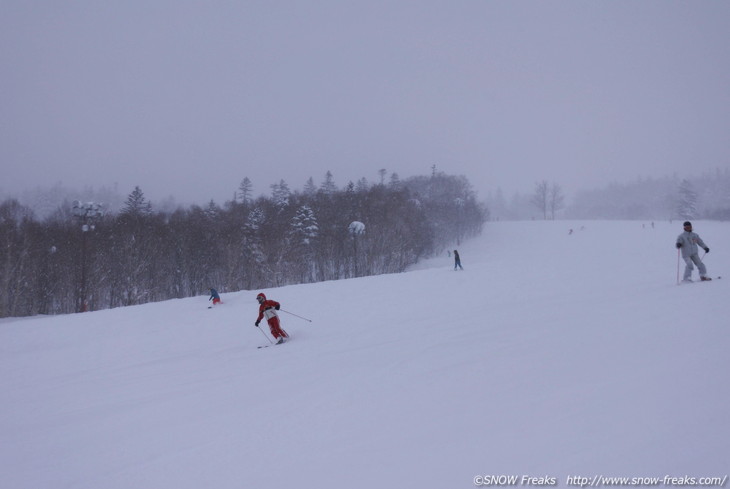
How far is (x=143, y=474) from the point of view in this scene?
4207mm

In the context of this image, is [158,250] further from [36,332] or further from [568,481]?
[568,481]

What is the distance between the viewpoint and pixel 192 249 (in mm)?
45031

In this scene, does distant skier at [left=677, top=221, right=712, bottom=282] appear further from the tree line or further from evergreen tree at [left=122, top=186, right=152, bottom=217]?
evergreen tree at [left=122, top=186, right=152, bottom=217]

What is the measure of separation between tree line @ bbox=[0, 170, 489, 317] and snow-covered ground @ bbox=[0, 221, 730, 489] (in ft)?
97.6

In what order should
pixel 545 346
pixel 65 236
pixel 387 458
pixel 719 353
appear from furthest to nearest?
1. pixel 65 236
2. pixel 545 346
3. pixel 719 353
4. pixel 387 458

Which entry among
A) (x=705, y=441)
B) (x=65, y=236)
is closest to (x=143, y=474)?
(x=705, y=441)

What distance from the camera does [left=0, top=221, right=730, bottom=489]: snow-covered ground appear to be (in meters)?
3.34

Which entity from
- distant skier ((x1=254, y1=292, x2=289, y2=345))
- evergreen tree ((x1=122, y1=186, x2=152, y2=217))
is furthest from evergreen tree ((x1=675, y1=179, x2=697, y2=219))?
evergreen tree ((x1=122, y1=186, x2=152, y2=217))

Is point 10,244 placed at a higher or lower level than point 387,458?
higher

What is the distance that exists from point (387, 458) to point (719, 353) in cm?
469

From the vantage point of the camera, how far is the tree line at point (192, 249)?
38.8 meters

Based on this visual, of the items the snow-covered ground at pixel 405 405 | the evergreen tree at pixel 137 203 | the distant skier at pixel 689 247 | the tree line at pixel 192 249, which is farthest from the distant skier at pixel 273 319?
the evergreen tree at pixel 137 203

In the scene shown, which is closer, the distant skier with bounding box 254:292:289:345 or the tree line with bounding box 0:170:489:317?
the distant skier with bounding box 254:292:289:345

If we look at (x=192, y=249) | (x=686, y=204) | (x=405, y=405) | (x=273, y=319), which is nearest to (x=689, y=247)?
Result: (x=405, y=405)
